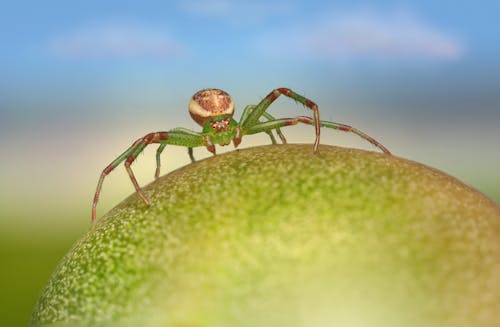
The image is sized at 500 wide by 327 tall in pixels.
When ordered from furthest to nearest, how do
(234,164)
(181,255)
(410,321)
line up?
(234,164) → (181,255) → (410,321)

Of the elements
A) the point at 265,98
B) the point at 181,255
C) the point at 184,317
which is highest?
the point at 265,98

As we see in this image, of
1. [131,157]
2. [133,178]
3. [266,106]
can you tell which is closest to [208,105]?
[266,106]

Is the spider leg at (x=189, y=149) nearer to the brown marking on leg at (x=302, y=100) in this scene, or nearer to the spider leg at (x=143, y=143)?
the spider leg at (x=143, y=143)

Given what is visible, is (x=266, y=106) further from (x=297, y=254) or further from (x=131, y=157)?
(x=297, y=254)

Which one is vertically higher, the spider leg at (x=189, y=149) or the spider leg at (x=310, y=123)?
the spider leg at (x=310, y=123)

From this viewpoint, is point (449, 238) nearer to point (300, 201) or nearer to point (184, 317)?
point (300, 201)

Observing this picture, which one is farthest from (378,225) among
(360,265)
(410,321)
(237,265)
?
(237,265)

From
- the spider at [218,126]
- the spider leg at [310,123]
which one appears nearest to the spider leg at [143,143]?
the spider at [218,126]

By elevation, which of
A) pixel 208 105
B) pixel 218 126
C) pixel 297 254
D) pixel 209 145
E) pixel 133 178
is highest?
pixel 208 105
